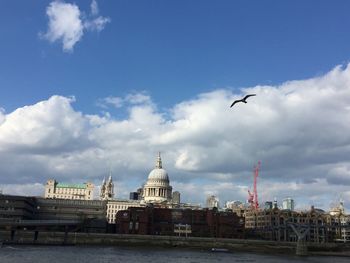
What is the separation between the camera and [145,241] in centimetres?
17238

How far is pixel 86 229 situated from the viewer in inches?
7692

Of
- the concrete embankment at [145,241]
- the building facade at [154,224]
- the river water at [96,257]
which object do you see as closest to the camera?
the river water at [96,257]

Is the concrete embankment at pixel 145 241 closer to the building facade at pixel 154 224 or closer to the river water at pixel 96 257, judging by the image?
the building facade at pixel 154 224

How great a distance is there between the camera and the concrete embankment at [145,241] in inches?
6445

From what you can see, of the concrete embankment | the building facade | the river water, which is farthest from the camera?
the building facade

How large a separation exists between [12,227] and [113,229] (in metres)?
47.8

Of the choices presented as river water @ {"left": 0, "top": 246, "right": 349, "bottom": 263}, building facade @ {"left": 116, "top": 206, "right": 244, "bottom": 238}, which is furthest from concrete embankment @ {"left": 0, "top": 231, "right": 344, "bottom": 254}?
river water @ {"left": 0, "top": 246, "right": 349, "bottom": 263}

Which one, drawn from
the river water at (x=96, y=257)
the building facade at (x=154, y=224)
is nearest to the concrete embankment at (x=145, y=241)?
the building facade at (x=154, y=224)

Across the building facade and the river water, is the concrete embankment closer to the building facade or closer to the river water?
the building facade

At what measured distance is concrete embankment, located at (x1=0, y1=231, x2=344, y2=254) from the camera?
16371 centimetres

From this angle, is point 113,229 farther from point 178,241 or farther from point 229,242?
point 229,242

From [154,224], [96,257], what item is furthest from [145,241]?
[96,257]

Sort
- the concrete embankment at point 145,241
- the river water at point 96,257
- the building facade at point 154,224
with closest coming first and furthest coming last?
the river water at point 96,257 < the concrete embankment at point 145,241 < the building facade at point 154,224

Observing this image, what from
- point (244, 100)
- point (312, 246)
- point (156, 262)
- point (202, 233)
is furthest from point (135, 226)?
point (244, 100)
